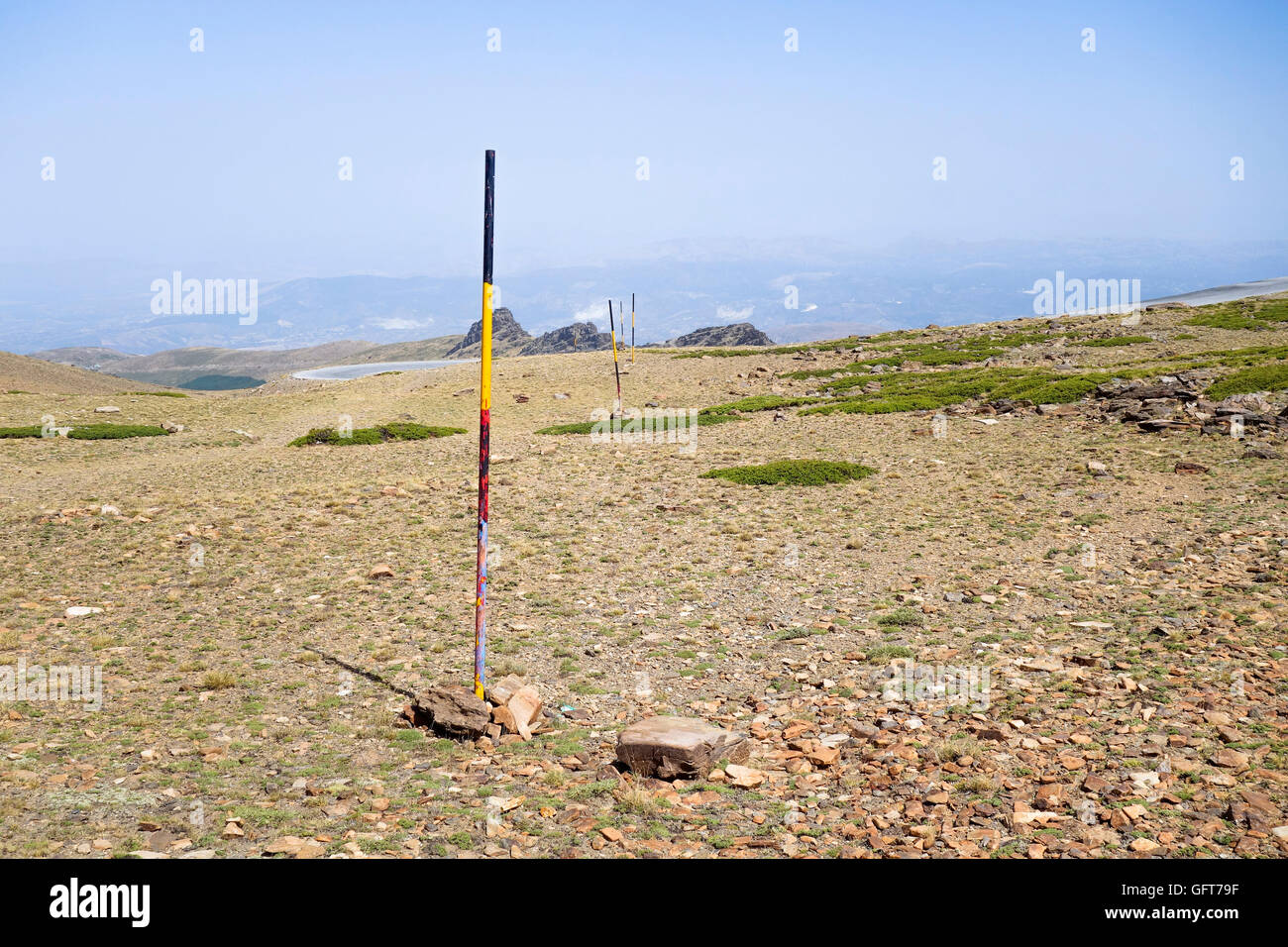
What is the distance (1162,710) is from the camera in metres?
9.66

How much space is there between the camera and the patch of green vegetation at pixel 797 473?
85.0 feet

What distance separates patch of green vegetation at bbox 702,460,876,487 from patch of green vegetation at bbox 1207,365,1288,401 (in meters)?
16.3

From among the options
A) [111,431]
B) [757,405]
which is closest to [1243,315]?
[757,405]

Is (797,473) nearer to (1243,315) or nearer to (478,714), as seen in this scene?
(478,714)

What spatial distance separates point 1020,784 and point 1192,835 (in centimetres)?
149

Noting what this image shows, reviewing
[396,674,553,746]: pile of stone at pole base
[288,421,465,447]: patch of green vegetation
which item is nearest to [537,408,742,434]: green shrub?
[288,421,465,447]: patch of green vegetation

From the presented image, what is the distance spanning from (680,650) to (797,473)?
14315 millimetres

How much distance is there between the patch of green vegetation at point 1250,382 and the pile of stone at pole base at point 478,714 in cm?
3204

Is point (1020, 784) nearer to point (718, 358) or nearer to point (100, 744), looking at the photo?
point (100, 744)

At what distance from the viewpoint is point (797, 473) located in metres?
26.4

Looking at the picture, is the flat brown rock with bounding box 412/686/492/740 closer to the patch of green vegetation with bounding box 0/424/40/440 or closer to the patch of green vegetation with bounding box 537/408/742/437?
the patch of green vegetation with bounding box 537/408/742/437

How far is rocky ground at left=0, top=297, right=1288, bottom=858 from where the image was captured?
783 centimetres

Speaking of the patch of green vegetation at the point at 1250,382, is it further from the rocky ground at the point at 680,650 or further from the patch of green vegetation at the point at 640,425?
the patch of green vegetation at the point at 640,425

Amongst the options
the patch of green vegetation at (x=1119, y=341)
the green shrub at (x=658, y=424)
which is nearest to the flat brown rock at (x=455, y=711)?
the green shrub at (x=658, y=424)
